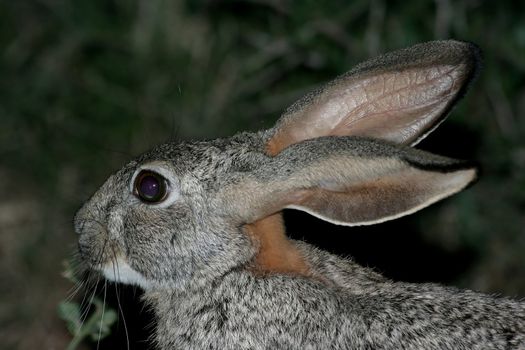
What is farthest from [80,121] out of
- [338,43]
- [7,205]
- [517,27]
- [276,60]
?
[517,27]

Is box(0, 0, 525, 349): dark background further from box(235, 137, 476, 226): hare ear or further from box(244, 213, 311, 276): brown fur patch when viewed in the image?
box(235, 137, 476, 226): hare ear

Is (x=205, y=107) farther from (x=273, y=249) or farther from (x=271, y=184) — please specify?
(x=271, y=184)

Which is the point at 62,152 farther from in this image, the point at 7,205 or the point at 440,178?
the point at 440,178

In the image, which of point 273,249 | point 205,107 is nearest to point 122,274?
point 273,249

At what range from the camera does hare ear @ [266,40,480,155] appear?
15.6ft

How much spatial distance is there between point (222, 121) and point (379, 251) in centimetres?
146

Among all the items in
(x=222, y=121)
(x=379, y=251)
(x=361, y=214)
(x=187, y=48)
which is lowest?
(x=379, y=251)

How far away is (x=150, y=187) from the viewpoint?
5.09 m

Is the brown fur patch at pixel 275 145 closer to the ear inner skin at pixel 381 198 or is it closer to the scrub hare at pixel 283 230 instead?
the scrub hare at pixel 283 230

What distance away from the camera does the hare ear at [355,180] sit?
14.0 ft

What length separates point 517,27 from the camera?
7.18 meters

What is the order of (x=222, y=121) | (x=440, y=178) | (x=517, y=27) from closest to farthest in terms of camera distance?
1. (x=440, y=178)
2. (x=517, y=27)
3. (x=222, y=121)

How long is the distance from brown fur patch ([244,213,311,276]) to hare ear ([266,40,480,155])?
1.05 ft

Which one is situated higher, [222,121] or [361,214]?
[222,121]
